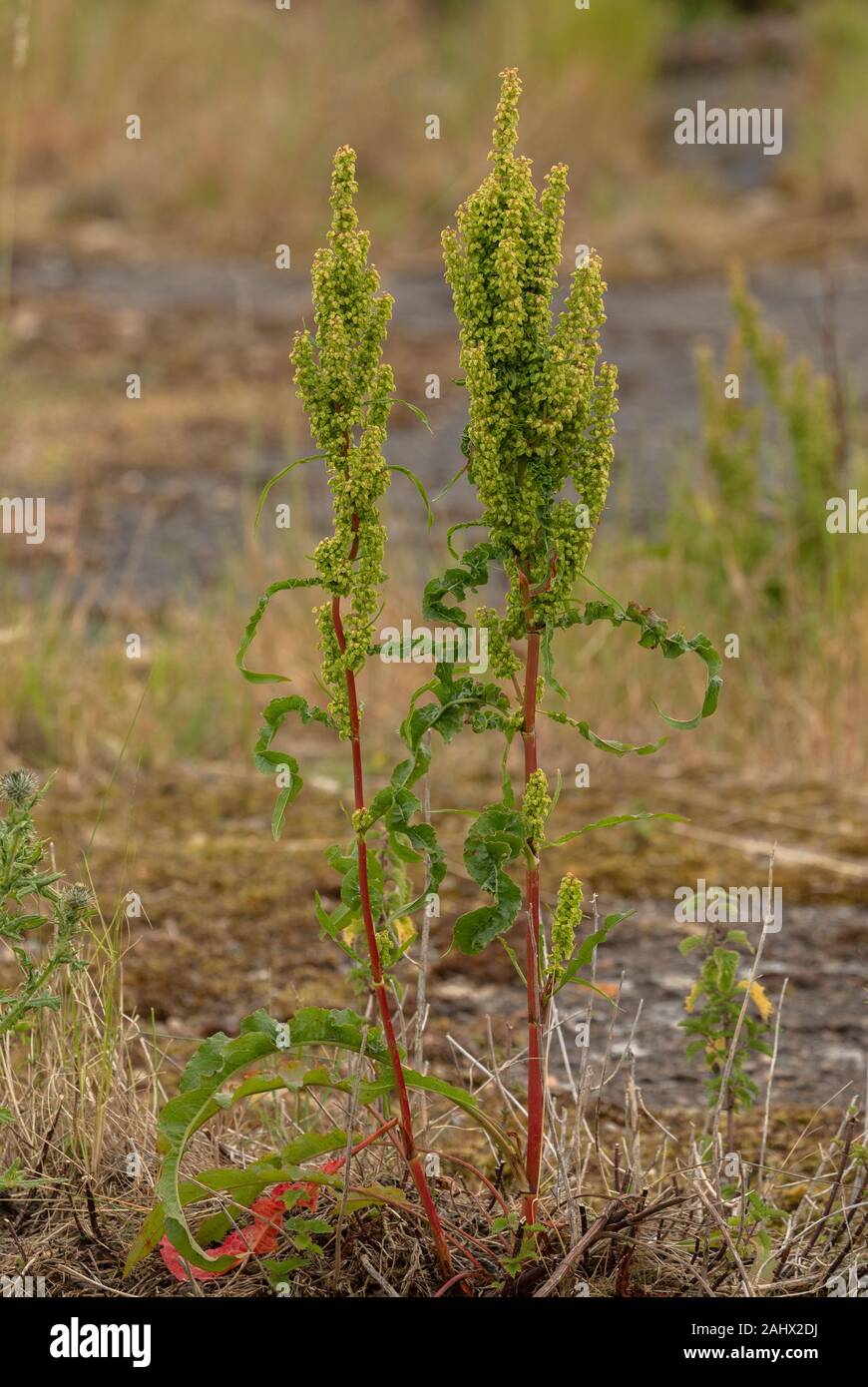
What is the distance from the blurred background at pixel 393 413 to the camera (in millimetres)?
3830

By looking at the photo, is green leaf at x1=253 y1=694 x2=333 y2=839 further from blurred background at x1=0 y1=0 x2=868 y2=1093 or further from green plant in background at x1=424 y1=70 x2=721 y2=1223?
blurred background at x1=0 y1=0 x2=868 y2=1093

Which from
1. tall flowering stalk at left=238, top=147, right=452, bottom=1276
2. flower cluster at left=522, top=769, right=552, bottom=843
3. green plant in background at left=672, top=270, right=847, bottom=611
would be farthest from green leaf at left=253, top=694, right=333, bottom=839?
green plant in background at left=672, top=270, right=847, bottom=611

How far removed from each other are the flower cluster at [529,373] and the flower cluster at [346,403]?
10cm

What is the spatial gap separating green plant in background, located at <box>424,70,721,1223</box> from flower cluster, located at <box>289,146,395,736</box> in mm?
82

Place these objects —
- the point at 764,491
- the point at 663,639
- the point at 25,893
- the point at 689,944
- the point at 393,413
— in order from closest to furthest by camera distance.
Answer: the point at 663,639
the point at 25,893
the point at 689,944
the point at 764,491
the point at 393,413

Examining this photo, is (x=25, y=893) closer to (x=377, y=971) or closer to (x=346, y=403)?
(x=377, y=971)

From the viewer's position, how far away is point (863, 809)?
3.98 meters

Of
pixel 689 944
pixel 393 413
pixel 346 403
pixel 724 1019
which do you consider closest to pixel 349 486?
pixel 346 403

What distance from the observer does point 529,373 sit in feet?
6.17

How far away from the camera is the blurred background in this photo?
3830mm

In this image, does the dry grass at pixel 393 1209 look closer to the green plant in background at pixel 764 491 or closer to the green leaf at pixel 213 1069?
the green leaf at pixel 213 1069

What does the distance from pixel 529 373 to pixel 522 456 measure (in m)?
0.09
